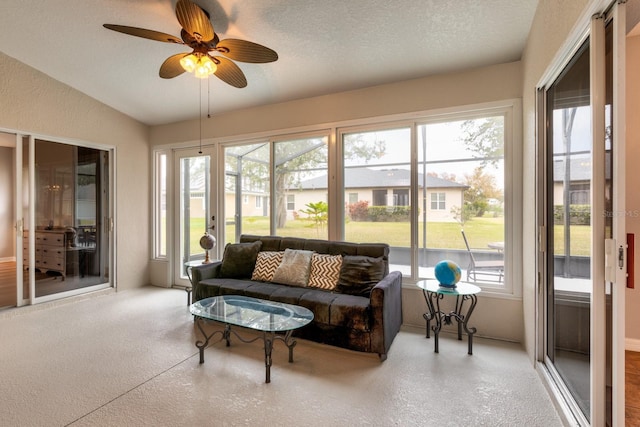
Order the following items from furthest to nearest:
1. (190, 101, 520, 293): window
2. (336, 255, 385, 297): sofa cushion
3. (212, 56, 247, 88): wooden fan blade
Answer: (190, 101, 520, 293): window → (336, 255, 385, 297): sofa cushion → (212, 56, 247, 88): wooden fan blade

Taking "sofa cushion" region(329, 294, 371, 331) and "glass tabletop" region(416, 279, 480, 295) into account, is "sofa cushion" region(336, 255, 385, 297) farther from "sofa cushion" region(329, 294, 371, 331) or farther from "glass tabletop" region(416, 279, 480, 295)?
"glass tabletop" region(416, 279, 480, 295)

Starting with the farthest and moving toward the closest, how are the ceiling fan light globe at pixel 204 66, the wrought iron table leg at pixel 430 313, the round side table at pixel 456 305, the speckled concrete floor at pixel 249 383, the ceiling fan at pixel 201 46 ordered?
1. the wrought iron table leg at pixel 430 313
2. the round side table at pixel 456 305
3. the ceiling fan light globe at pixel 204 66
4. the ceiling fan at pixel 201 46
5. the speckled concrete floor at pixel 249 383

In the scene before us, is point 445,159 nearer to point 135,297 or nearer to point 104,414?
point 104,414

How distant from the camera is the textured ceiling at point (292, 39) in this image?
2.41m

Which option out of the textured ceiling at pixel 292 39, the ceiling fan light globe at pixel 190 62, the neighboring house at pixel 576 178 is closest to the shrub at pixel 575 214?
the neighboring house at pixel 576 178

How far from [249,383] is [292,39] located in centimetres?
298

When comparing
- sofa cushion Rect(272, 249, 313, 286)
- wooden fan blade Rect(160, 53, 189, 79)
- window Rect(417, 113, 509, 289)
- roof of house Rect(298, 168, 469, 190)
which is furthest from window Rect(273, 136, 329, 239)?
wooden fan blade Rect(160, 53, 189, 79)

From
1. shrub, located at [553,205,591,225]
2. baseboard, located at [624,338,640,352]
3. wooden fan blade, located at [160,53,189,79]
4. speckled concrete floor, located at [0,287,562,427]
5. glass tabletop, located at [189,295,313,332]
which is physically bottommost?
speckled concrete floor, located at [0,287,562,427]

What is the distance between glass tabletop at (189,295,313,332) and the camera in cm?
229

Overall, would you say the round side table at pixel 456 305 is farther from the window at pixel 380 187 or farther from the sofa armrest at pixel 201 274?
the sofa armrest at pixel 201 274

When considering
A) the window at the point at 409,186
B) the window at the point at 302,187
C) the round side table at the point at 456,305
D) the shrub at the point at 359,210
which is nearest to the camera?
the round side table at the point at 456,305

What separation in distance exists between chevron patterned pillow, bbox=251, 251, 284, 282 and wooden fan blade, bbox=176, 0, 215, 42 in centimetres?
229

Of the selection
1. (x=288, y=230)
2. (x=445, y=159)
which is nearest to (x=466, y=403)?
(x=445, y=159)

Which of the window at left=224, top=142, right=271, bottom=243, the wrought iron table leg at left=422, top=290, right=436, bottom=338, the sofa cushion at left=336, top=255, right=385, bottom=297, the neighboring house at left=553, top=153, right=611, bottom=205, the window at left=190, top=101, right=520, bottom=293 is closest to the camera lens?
the neighboring house at left=553, top=153, right=611, bottom=205
